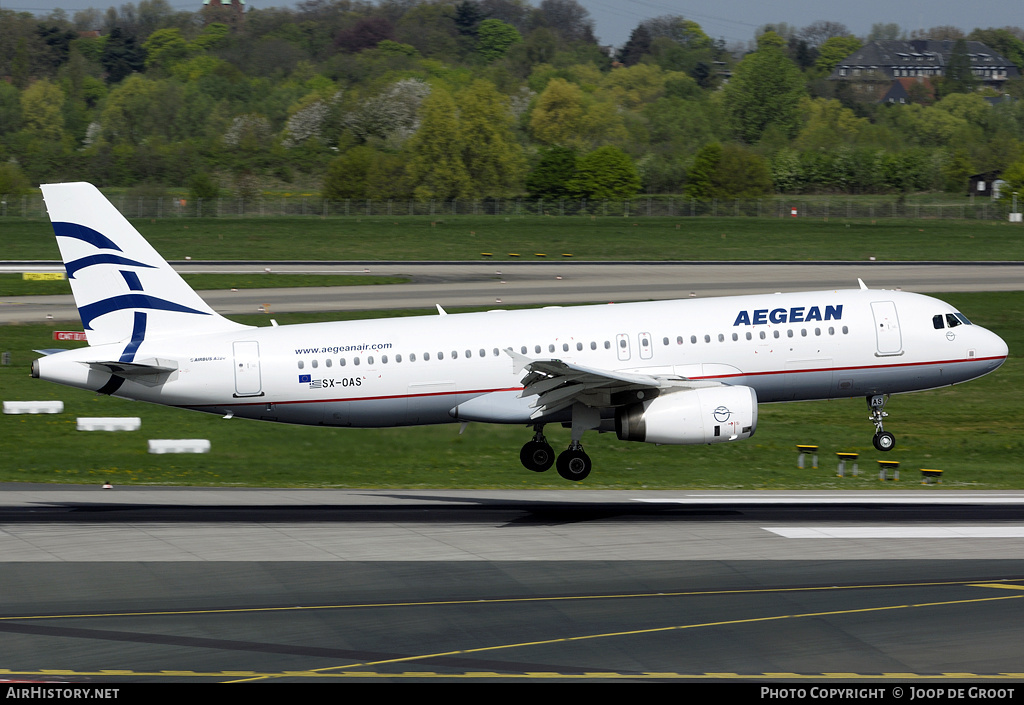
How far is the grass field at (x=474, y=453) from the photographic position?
41969 millimetres

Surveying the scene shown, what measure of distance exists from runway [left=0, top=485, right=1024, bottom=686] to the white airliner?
293 centimetres

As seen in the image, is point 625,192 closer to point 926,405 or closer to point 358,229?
point 358,229

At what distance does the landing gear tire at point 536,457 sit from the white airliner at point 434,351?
0.14 ft

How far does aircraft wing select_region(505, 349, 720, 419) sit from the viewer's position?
3488 cm

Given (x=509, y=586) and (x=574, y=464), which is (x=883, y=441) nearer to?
(x=574, y=464)

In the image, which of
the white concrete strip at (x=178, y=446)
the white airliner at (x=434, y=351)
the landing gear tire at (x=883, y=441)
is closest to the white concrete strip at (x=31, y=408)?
the white concrete strip at (x=178, y=446)

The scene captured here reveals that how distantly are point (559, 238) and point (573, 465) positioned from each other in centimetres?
7348

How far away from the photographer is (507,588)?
89.5 feet

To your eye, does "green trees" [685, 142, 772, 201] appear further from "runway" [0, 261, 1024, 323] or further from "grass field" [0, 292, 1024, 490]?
"grass field" [0, 292, 1024, 490]

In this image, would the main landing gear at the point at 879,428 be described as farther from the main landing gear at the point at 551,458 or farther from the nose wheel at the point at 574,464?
the nose wheel at the point at 574,464

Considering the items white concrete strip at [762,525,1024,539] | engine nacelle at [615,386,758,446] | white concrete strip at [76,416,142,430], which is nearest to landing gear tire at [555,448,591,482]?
engine nacelle at [615,386,758,446]

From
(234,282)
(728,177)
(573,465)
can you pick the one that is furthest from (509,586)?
(728,177)

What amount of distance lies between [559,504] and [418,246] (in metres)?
70.1

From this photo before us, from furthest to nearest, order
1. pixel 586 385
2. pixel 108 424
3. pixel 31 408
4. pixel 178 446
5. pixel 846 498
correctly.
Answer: pixel 31 408
pixel 108 424
pixel 178 446
pixel 846 498
pixel 586 385
